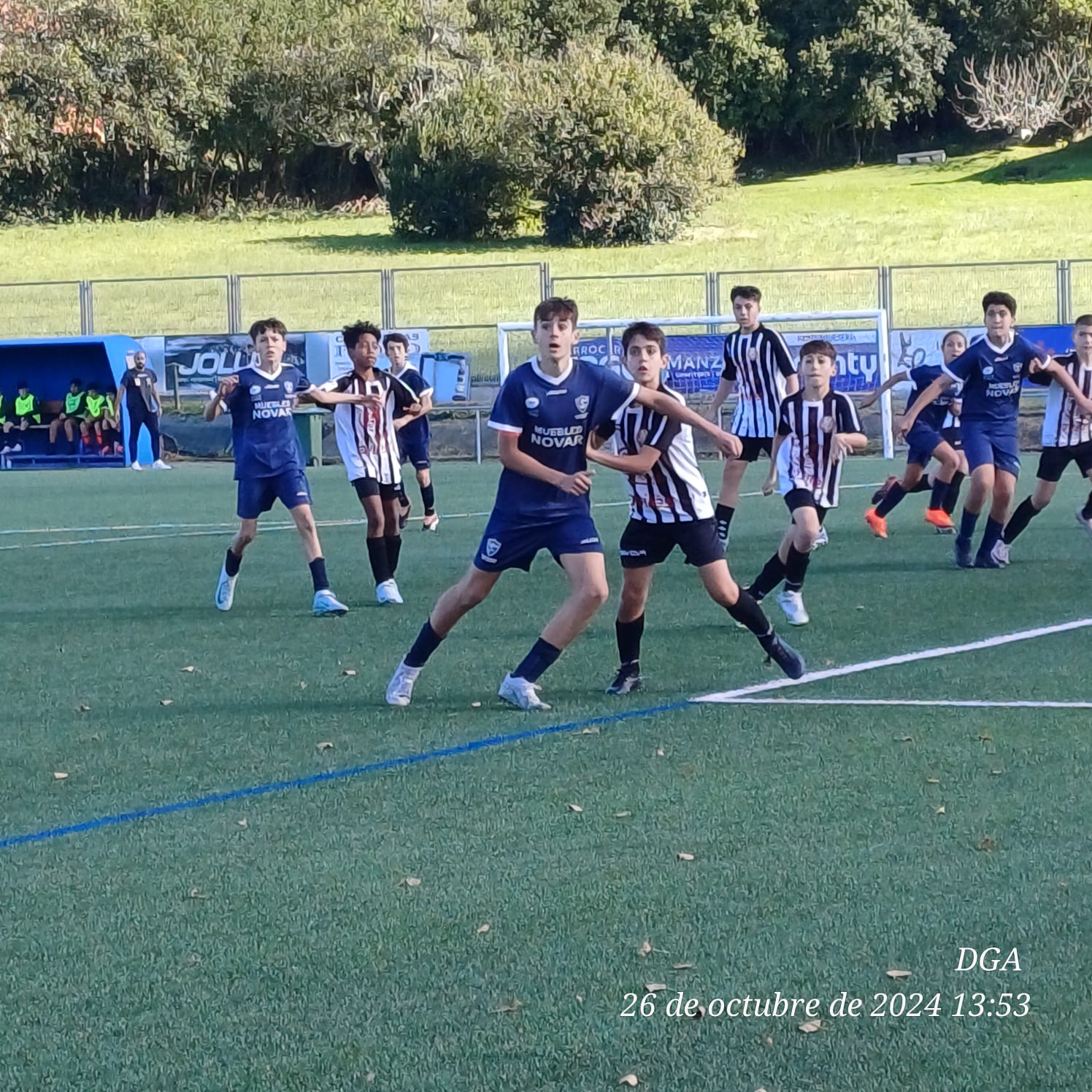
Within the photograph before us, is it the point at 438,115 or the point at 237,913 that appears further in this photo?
the point at 438,115

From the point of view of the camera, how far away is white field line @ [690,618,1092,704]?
25.4 ft

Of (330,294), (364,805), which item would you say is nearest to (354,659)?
(364,805)

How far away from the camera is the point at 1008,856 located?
200 inches

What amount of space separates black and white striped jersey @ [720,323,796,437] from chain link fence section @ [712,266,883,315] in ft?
70.1

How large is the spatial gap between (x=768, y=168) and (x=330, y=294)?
30.6 m

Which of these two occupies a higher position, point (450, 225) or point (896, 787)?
point (450, 225)

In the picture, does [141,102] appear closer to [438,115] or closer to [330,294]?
[438,115]

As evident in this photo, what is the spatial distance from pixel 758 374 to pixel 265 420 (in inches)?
157

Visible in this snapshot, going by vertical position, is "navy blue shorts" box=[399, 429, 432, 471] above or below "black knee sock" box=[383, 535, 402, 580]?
above

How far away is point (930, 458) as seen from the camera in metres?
14.3

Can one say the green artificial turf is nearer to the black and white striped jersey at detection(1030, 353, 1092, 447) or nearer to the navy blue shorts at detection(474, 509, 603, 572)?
the navy blue shorts at detection(474, 509, 603, 572)

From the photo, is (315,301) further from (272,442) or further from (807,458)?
(807,458)

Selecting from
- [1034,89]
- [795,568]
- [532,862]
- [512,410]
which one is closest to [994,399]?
[795,568]

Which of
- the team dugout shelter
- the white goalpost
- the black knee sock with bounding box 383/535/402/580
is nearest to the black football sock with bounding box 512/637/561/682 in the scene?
the black knee sock with bounding box 383/535/402/580
